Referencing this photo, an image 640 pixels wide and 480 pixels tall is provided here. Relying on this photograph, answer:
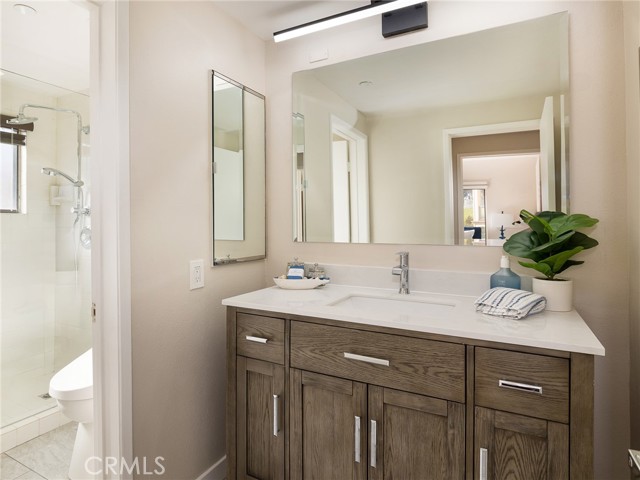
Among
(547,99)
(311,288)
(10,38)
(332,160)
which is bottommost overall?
(311,288)

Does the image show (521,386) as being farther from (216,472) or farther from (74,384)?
(74,384)

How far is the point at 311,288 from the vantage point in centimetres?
182

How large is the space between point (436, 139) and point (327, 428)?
1.34 metres

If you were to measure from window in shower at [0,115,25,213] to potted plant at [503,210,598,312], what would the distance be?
2885 millimetres

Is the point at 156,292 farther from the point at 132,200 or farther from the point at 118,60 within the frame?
the point at 118,60

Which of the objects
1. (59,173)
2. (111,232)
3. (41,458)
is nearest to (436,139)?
(111,232)

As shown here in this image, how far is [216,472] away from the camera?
1771mm

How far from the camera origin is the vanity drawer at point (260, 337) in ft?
4.72

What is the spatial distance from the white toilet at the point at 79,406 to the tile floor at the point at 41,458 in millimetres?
182

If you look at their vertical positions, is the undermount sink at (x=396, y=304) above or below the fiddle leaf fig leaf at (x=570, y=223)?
below

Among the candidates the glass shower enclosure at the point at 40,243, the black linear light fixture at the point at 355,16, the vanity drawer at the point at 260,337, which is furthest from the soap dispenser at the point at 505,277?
the glass shower enclosure at the point at 40,243

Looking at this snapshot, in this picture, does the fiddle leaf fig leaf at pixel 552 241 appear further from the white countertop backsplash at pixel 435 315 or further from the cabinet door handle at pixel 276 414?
the cabinet door handle at pixel 276 414

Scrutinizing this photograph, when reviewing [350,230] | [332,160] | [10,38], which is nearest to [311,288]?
[350,230]

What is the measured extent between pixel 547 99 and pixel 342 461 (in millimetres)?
1647
